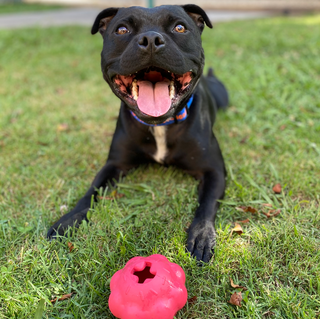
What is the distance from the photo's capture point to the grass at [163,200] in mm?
1966

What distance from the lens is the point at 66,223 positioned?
8.16 ft

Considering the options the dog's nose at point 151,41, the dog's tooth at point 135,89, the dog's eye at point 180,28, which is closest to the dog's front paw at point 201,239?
the dog's tooth at point 135,89

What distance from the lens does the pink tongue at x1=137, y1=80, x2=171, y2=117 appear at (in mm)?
2377

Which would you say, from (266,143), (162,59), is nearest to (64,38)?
(266,143)

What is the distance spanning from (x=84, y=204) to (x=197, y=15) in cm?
174

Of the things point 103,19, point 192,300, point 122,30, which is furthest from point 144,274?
point 103,19

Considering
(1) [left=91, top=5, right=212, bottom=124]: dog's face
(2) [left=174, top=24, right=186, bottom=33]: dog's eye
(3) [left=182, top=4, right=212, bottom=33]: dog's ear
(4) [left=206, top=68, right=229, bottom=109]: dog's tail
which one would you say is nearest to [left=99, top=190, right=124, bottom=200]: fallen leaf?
(1) [left=91, top=5, right=212, bottom=124]: dog's face

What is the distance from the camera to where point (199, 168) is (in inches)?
112

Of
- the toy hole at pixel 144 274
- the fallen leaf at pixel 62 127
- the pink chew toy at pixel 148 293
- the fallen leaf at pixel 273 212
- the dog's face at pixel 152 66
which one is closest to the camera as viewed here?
the pink chew toy at pixel 148 293

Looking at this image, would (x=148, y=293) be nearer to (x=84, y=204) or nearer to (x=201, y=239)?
(x=201, y=239)

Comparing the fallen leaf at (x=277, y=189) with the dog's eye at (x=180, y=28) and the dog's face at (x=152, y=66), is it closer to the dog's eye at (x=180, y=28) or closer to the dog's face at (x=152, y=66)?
the dog's face at (x=152, y=66)

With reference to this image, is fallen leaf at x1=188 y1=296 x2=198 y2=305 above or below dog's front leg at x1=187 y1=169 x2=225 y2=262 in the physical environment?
below

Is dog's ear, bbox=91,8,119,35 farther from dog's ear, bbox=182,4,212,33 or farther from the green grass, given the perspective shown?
the green grass

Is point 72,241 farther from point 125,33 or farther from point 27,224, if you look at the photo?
point 125,33
